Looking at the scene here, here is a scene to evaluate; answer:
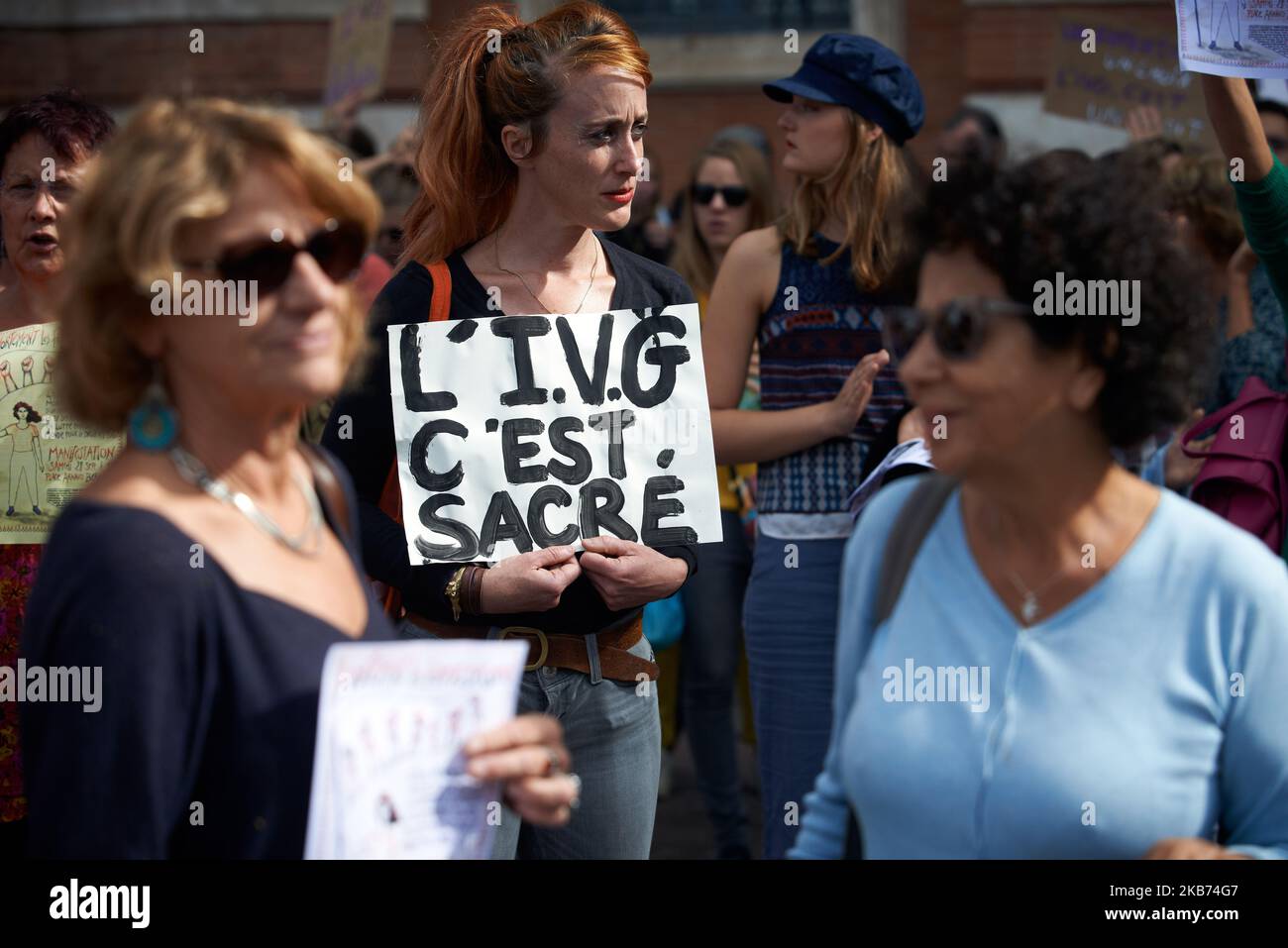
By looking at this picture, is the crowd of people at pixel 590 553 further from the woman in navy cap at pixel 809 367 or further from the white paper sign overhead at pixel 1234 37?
Answer: the white paper sign overhead at pixel 1234 37

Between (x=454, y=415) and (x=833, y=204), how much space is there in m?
1.50

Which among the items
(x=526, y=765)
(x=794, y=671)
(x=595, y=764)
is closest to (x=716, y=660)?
(x=794, y=671)

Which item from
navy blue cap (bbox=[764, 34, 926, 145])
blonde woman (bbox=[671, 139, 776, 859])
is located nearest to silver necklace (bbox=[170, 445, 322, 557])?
navy blue cap (bbox=[764, 34, 926, 145])

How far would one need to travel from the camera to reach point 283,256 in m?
1.80

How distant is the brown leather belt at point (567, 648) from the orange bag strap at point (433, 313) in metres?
0.21

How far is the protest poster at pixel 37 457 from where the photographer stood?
3.15m

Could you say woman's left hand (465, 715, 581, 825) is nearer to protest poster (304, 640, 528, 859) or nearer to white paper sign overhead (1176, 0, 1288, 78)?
protest poster (304, 640, 528, 859)

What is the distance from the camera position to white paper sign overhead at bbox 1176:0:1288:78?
3.09 m

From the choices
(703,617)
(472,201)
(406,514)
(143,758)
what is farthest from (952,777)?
(703,617)

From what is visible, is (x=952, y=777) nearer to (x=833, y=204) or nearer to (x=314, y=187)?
(x=314, y=187)

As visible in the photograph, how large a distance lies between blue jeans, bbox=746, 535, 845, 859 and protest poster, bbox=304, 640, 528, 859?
6.41ft

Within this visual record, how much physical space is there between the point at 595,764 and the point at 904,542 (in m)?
0.95

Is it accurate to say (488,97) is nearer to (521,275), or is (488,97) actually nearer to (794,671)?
(521,275)

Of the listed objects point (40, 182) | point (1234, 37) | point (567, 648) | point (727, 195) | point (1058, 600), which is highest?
point (727, 195)
